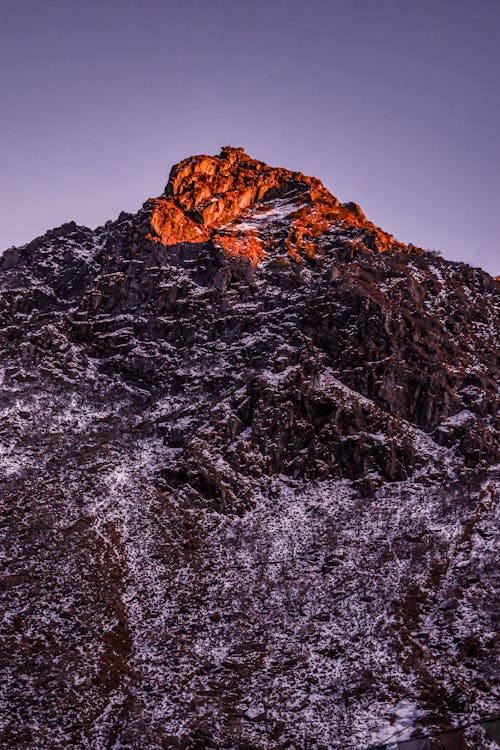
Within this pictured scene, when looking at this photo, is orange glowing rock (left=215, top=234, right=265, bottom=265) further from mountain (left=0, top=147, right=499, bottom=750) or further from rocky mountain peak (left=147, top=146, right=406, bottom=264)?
mountain (left=0, top=147, right=499, bottom=750)

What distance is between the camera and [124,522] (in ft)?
133

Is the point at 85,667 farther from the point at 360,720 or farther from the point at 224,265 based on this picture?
the point at 224,265

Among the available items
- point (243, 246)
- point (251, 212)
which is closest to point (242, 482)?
point (243, 246)

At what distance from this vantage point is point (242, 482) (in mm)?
45438

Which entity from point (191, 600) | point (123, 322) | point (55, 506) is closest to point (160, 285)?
point (123, 322)

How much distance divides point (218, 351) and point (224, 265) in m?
11.0

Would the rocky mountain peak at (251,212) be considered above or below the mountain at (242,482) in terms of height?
above

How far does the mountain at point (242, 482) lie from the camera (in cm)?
2925

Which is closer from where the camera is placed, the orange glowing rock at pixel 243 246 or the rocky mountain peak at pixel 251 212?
the orange glowing rock at pixel 243 246

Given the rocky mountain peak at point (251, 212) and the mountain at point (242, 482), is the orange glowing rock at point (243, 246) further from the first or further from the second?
the mountain at point (242, 482)

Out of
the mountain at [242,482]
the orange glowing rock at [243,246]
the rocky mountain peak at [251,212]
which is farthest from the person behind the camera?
the rocky mountain peak at [251,212]

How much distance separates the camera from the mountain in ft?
96.0

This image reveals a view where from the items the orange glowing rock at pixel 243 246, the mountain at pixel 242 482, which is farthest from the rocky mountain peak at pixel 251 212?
the mountain at pixel 242 482

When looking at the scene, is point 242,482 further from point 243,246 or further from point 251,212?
point 251,212
